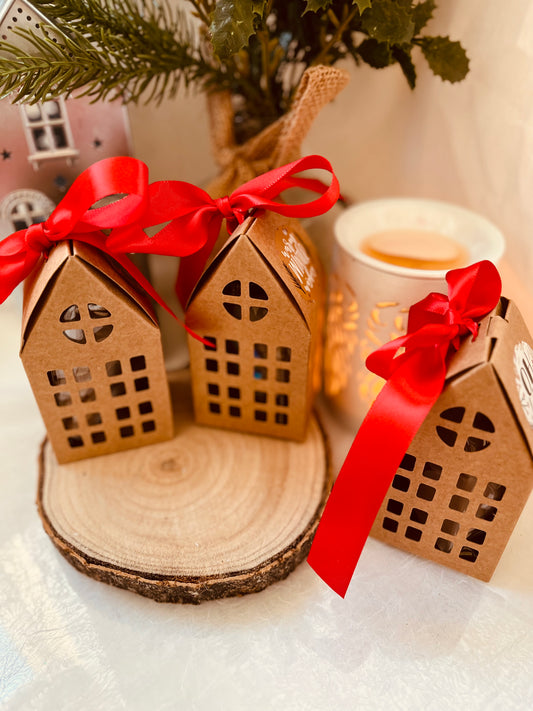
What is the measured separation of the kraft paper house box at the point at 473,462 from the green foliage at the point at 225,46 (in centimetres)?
30

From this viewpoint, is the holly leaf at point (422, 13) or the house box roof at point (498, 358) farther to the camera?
the holly leaf at point (422, 13)

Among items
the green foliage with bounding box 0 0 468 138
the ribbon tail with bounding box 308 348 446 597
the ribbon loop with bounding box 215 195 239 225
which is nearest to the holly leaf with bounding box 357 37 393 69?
the green foliage with bounding box 0 0 468 138

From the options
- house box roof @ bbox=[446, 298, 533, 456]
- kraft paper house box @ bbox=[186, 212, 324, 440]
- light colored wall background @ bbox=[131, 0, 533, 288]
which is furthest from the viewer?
light colored wall background @ bbox=[131, 0, 533, 288]

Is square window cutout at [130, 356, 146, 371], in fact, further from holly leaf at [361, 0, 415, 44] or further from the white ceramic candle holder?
holly leaf at [361, 0, 415, 44]

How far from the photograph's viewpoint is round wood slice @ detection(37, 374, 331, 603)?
606 millimetres

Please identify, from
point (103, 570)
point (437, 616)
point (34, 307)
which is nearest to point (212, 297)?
point (34, 307)

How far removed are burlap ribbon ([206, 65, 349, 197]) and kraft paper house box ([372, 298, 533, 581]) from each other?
0.97ft

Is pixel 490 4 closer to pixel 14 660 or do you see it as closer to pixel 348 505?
pixel 348 505

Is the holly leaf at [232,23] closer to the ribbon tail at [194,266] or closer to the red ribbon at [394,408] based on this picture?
the ribbon tail at [194,266]

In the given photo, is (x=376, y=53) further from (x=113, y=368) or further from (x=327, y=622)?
(x=327, y=622)

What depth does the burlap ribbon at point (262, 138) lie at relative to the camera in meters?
0.66

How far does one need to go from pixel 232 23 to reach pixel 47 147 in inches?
10.6

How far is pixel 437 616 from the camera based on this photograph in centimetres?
61

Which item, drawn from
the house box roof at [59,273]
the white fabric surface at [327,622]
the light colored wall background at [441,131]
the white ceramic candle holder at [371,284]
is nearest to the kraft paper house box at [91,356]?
the house box roof at [59,273]
